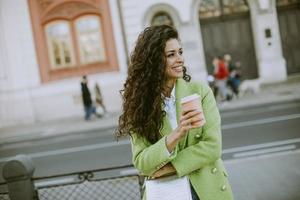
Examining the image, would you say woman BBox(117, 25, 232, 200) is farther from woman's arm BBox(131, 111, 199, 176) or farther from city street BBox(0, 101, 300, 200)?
city street BBox(0, 101, 300, 200)

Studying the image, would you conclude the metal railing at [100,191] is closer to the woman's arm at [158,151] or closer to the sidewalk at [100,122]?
the woman's arm at [158,151]

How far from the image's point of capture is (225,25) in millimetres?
20859

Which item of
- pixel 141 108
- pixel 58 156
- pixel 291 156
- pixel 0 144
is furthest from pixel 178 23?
pixel 141 108

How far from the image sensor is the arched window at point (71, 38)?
810 inches

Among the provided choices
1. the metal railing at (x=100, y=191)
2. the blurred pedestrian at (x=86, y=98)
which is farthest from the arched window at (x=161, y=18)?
the metal railing at (x=100, y=191)

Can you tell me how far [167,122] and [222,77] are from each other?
1441cm

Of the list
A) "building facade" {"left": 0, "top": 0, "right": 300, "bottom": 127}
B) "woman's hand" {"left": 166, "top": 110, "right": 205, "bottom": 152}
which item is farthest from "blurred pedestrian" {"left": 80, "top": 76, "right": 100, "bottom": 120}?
"woman's hand" {"left": 166, "top": 110, "right": 205, "bottom": 152}

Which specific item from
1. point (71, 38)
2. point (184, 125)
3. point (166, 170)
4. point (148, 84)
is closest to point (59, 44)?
point (71, 38)

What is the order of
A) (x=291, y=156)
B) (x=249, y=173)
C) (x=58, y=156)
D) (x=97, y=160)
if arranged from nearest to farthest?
1. (x=249, y=173)
2. (x=291, y=156)
3. (x=97, y=160)
4. (x=58, y=156)

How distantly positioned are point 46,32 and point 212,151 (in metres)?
19.4

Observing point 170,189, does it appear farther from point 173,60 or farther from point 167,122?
point 173,60

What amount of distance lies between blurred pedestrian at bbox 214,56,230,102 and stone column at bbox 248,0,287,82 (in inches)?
164

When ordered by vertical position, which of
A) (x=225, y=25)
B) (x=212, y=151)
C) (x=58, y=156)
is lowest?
(x=58, y=156)

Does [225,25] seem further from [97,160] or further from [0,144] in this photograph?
[97,160]
